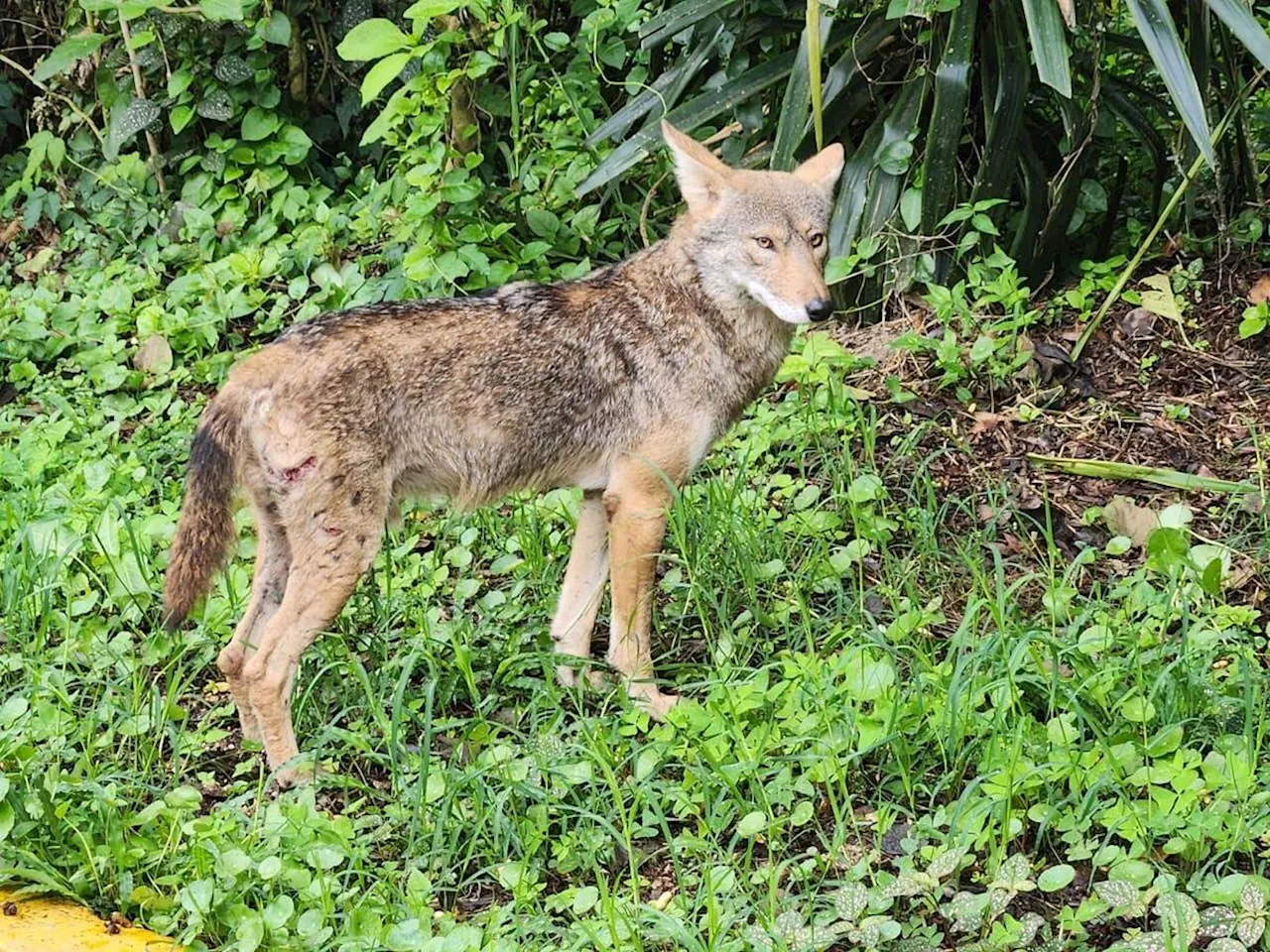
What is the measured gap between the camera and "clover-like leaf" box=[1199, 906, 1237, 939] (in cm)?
366

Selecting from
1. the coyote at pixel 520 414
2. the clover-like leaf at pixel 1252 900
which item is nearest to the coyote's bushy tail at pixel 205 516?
the coyote at pixel 520 414

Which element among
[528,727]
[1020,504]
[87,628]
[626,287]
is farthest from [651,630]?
[87,628]

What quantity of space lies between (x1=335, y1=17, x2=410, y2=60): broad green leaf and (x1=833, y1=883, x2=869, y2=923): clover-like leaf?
167 inches

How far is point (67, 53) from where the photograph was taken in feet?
26.5

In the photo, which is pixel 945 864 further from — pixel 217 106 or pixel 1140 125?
pixel 217 106

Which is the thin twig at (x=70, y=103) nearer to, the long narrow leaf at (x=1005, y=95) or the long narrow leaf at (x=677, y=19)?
the long narrow leaf at (x=677, y=19)

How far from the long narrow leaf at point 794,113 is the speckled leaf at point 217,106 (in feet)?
10.5

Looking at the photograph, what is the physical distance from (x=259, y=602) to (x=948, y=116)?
3497 millimetres

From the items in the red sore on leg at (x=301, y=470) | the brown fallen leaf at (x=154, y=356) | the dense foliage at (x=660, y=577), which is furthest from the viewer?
the brown fallen leaf at (x=154, y=356)

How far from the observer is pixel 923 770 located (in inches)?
176

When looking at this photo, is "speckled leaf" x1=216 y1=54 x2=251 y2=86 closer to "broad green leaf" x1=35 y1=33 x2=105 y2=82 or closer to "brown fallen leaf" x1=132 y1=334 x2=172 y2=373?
"broad green leaf" x1=35 y1=33 x2=105 y2=82

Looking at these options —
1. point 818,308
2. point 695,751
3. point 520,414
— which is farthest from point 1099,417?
point 695,751

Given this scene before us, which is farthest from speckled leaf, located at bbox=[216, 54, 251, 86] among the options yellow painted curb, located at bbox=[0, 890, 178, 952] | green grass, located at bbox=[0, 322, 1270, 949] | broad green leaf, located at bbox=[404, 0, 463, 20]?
yellow painted curb, located at bbox=[0, 890, 178, 952]

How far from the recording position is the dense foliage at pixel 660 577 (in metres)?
4.15
